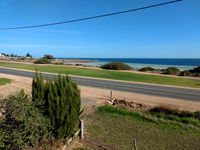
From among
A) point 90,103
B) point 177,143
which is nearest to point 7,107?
point 177,143

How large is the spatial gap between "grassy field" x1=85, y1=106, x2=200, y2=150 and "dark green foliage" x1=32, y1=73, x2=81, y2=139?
178 cm

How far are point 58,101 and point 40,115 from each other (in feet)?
2.34

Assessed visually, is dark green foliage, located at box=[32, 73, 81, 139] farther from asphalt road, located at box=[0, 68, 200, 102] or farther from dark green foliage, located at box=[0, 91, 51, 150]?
asphalt road, located at box=[0, 68, 200, 102]

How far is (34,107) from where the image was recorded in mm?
4699

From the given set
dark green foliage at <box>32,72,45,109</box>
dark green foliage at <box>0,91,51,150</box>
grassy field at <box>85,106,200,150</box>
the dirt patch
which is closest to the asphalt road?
the dirt patch

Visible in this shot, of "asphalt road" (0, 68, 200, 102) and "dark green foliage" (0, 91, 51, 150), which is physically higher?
"dark green foliage" (0, 91, 51, 150)

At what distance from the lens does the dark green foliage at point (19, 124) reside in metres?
4.15

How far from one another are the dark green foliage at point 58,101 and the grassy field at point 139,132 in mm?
1777

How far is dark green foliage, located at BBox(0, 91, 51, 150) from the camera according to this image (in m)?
4.15

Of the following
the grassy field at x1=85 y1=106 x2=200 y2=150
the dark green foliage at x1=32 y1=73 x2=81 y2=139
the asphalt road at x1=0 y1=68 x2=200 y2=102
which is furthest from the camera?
the asphalt road at x1=0 y1=68 x2=200 y2=102

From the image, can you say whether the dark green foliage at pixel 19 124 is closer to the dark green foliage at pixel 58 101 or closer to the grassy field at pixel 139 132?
the dark green foliage at pixel 58 101

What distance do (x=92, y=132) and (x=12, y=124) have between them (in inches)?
150

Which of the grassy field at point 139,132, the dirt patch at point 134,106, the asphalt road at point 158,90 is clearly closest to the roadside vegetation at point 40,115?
the grassy field at point 139,132

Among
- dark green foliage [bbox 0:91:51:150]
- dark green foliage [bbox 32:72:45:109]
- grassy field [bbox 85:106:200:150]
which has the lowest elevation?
grassy field [bbox 85:106:200:150]
